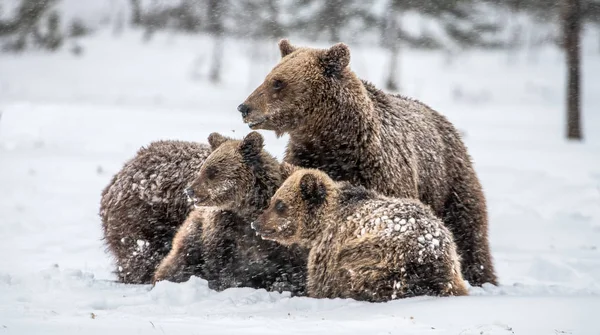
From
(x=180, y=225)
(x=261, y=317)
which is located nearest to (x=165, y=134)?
(x=180, y=225)

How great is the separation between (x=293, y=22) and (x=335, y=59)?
113 feet

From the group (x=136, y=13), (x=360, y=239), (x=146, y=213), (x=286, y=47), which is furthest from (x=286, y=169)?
(x=136, y=13)

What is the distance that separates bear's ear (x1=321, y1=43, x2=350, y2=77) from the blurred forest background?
25.6 m

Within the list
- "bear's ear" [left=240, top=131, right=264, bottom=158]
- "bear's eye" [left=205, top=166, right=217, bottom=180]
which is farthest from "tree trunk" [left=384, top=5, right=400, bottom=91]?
"bear's eye" [left=205, top=166, right=217, bottom=180]

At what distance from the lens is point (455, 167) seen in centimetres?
868

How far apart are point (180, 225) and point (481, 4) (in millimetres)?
37786

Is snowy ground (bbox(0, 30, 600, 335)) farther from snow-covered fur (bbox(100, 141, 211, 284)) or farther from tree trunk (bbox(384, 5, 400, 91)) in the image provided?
tree trunk (bbox(384, 5, 400, 91))

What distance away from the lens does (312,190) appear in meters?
7.04

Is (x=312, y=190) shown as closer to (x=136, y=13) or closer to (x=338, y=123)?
(x=338, y=123)

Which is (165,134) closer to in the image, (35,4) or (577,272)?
(577,272)

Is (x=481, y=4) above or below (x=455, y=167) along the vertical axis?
above

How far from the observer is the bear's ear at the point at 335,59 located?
7.52 m

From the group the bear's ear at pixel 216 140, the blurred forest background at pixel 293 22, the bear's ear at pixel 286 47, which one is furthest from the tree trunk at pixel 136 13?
the bear's ear at pixel 216 140

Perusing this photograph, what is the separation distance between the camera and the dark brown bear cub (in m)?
7.50
